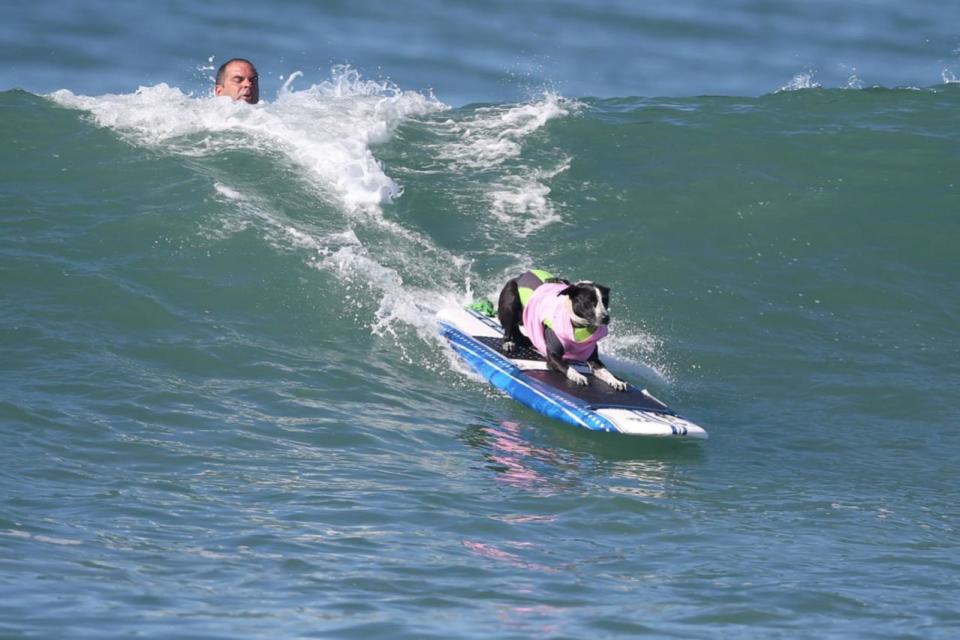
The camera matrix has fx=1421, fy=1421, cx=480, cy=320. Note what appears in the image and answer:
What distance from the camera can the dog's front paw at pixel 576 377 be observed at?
11820mm

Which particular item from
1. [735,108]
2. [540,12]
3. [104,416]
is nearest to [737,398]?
[104,416]

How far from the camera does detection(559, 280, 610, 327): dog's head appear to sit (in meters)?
11.5

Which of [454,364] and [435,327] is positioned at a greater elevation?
[435,327]

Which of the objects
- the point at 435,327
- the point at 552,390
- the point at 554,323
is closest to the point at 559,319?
the point at 554,323

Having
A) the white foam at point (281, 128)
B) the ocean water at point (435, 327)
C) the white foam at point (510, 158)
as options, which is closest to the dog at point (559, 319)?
the ocean water at point (435, 327)

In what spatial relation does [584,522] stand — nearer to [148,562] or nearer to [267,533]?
[267,533]

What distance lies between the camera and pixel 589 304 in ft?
38.0

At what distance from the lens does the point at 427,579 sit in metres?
7.53

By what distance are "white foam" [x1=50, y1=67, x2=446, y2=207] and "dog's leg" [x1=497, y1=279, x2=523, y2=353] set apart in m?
3.37

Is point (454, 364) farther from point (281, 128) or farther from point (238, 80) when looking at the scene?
point (238, 80)

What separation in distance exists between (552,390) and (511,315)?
46.2 inches

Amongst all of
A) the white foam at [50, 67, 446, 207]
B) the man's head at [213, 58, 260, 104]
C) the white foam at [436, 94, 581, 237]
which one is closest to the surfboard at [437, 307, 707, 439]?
the white foam at [436, 94, 581, 237]

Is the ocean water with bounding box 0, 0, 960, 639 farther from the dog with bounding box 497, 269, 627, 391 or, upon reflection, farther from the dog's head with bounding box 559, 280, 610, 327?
the dog's head with bounding box 559, 280, 610, 327

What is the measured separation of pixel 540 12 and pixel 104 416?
16175 millimetres
